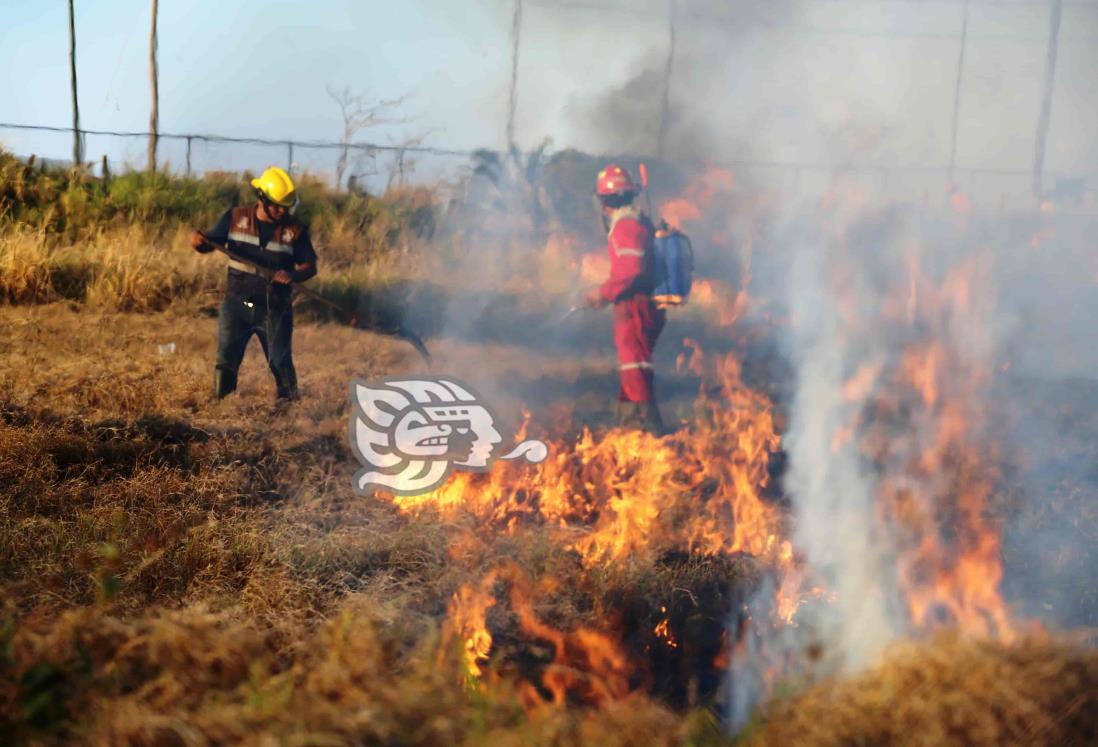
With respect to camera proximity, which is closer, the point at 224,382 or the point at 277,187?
the point at 277,187

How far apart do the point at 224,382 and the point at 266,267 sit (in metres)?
1.08

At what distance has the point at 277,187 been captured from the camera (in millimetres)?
8859

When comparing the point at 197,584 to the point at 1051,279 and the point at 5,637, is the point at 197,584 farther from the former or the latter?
the point at 1051,279

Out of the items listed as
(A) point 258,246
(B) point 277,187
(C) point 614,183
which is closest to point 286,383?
(A) point 258,246

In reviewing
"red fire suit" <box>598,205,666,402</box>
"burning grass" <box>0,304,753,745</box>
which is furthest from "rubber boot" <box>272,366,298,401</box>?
"red fire suit" <box>598,205,666,402</box>

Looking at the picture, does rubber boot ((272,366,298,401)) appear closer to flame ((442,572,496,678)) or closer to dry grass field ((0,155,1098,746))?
dry grass field ((0,155,1098,746))

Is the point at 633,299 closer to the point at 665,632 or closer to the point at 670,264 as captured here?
the point at 670,264

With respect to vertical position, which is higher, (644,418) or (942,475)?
(644,418)

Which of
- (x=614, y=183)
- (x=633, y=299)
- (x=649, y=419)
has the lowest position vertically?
(x=649, y=419)

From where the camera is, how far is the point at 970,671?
3.99 meters

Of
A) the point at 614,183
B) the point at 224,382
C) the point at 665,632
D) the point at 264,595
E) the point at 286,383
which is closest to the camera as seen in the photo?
the point at 264,595

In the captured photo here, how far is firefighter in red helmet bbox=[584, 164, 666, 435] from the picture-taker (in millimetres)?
8578

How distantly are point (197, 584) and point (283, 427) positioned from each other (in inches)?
109

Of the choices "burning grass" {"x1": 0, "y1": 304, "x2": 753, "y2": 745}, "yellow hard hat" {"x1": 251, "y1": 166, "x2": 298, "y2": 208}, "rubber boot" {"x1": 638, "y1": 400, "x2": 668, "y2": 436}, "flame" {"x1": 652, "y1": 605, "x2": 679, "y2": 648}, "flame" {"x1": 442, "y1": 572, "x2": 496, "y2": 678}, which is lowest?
"flame" {"x1": 652, "y1": 605, "x2": 679, "y2": 648}
